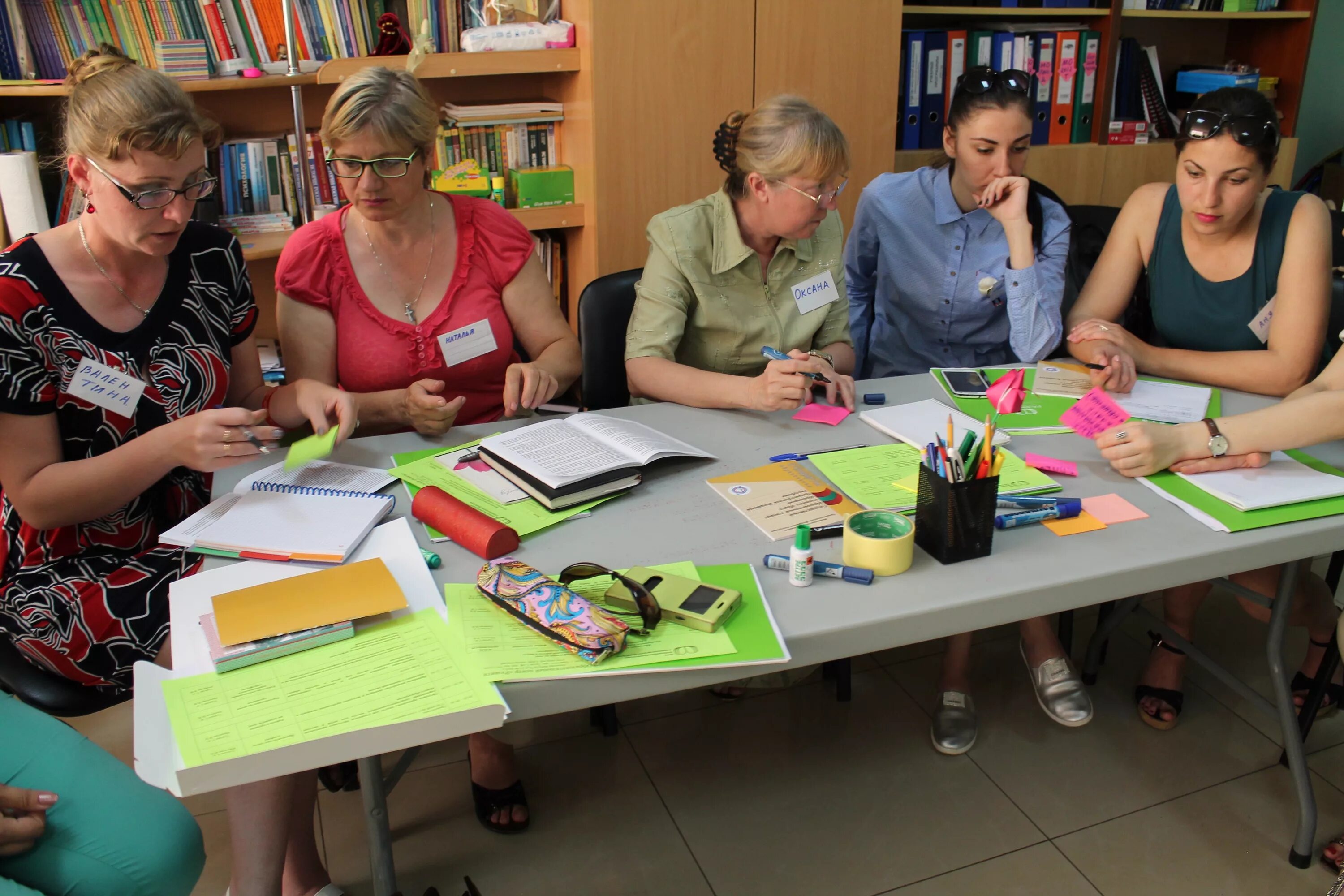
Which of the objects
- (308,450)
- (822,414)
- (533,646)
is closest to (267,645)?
(533,646)

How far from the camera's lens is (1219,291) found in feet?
6.76

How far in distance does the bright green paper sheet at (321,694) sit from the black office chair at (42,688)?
59 cm

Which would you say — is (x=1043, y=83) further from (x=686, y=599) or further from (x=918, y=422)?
(x=686, y=599)

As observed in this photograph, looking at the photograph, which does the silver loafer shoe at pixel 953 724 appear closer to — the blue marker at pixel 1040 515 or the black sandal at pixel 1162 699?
the black sandal at pixel 1162 699

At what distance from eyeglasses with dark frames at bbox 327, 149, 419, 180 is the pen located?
0.77 metres

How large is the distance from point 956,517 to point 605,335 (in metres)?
1.03

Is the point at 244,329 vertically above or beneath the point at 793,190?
beneath

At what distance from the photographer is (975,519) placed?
1271mm

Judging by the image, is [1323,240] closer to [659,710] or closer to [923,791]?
[923,791]

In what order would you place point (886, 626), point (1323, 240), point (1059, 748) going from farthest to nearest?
point (1059, 748) < point (1323, 240) < point (886, 626)

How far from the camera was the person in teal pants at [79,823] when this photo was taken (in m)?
1.20

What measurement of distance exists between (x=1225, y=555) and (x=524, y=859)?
1.28 metres

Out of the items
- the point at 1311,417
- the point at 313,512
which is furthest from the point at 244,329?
the point at 1311,417

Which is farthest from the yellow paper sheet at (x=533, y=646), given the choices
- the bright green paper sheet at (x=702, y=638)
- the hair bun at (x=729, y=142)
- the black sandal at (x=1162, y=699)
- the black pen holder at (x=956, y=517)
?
the black sandal at (x=1162, y=699)
